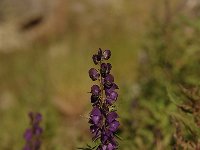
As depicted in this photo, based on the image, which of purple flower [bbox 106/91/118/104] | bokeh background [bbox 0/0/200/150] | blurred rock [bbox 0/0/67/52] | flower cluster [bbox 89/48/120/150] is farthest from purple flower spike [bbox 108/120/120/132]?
blurred rock [bbox 0/0/67/52]

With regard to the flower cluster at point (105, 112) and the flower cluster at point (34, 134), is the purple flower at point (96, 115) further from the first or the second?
the flower cluster at point (34, 134)

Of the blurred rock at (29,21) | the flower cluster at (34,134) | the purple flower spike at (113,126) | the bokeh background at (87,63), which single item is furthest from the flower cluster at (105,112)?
the blurred rock at (29,21)

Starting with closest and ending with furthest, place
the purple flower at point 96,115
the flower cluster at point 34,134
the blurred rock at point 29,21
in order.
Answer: the purple flower at point 96,115
the flower cluster at point 34,134
the blurred rock at point 29,21

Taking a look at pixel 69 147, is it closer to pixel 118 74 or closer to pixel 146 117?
pixel 146 117

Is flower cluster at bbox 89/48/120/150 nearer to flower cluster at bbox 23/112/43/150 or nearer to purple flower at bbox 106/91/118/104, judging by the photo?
purple flower at bbox 106/91/118/104

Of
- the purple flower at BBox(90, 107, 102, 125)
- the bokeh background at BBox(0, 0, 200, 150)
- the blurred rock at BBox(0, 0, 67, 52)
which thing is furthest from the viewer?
the blurred rock at BBox(0, 0, 67, 52)

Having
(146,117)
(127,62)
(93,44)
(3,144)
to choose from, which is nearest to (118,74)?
(127,62)

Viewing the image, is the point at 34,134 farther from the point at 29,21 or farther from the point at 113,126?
the point at 29,21

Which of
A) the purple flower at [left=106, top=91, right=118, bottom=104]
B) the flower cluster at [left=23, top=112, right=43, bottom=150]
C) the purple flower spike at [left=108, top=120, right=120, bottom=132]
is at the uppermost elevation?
the flower cluster at [left=23, top=112, right=43, bottom=150]
